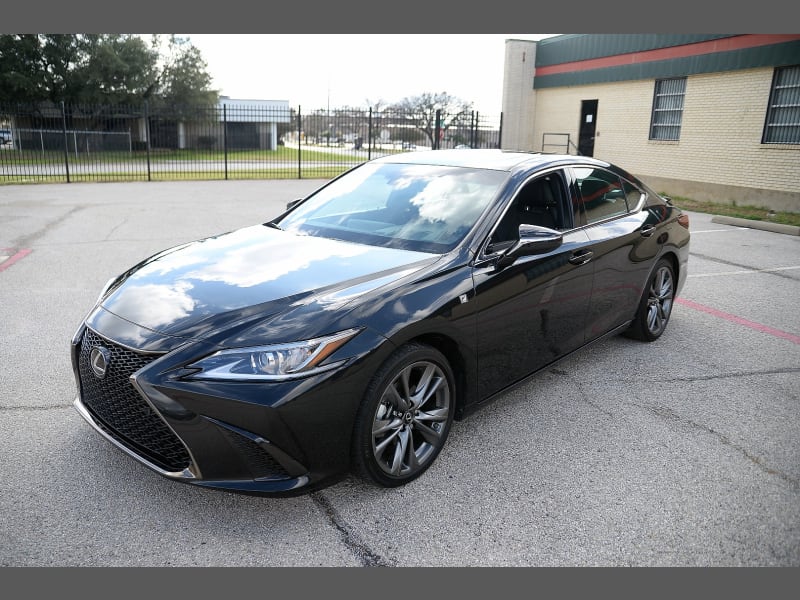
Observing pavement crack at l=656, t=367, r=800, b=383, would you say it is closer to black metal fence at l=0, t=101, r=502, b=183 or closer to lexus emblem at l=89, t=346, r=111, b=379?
lexus emblem at l=89, t=346, r=111, b=379

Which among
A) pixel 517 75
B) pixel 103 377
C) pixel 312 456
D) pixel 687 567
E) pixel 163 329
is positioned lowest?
pixel 687 567

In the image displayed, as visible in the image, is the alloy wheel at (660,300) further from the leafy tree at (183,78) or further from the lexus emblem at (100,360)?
the leafy tree at (183,78)

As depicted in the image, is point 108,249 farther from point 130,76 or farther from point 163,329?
point 130,76

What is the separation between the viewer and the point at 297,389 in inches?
108

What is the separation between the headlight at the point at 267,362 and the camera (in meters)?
2.72

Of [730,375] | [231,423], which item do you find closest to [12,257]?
[231,423]

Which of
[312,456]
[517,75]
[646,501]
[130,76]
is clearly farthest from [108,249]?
[130,76]

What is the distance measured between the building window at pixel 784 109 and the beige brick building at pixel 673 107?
25 millimetres

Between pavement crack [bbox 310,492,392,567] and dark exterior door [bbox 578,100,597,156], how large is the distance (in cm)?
2196

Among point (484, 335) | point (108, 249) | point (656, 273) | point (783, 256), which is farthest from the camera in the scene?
point (783, 256)

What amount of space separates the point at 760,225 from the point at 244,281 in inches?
495

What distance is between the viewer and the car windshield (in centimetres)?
384

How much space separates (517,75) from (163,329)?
25.3 meters

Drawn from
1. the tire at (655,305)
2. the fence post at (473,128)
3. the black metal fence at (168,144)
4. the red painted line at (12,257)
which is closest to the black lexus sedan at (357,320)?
the tire at (655,305)
